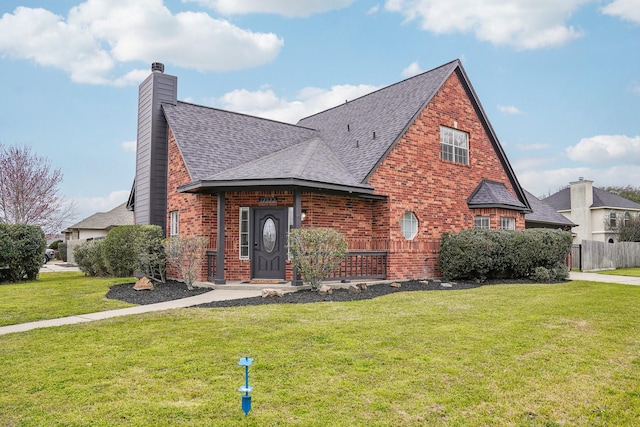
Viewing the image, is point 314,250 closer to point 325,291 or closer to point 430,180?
point 325,291

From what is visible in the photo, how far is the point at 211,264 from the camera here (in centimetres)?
1381

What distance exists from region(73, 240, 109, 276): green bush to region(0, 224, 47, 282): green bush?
148 centimetres

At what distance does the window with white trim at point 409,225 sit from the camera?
50.4 ft

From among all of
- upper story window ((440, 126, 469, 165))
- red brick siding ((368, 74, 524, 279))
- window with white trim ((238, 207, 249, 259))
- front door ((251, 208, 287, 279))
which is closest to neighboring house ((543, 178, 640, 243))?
red brick siding ((368, 74, 524, 279))

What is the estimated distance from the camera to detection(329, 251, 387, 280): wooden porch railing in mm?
13477

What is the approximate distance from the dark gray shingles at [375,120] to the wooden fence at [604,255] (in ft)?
35.6

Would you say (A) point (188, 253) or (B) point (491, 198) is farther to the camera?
(B) point (491, 198)

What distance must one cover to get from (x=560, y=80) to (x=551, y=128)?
114 inches

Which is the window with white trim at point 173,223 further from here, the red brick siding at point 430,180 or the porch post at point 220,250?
the red brick siding at point 430,180

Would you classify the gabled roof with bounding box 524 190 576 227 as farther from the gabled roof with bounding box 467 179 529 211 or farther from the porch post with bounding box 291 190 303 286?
the porch post with bounding box 291 190 303 286

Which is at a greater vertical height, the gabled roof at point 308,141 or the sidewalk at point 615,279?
the gabled roof at point 308,141

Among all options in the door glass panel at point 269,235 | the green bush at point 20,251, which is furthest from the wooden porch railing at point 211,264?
the green bush at point 20,251

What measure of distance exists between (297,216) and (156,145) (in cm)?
708

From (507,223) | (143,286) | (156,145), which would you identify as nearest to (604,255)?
(507,223)
